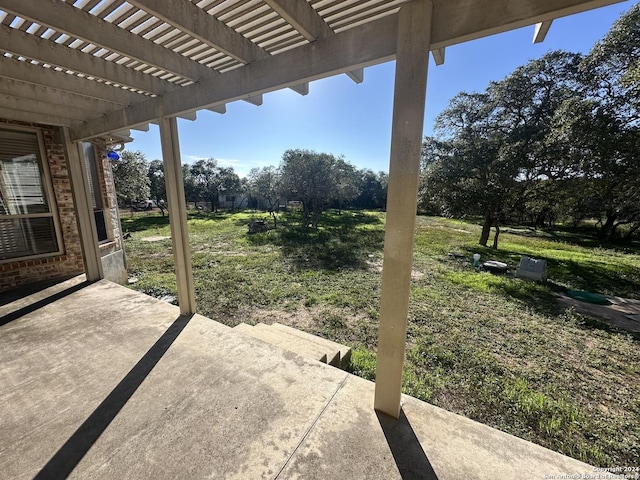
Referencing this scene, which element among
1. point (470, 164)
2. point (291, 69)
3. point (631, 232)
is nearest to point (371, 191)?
point (631, 232)

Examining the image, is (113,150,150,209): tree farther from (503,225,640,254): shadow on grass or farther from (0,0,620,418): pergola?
(503,225,640,254): shadow on grass

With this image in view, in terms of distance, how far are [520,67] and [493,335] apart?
9.79 m

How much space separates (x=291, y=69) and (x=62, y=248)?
194 inches

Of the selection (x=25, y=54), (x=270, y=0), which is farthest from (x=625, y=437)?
(x=25, y=54)

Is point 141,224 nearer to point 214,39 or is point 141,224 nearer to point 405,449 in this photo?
point 214,39

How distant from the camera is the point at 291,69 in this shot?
177 centimetres

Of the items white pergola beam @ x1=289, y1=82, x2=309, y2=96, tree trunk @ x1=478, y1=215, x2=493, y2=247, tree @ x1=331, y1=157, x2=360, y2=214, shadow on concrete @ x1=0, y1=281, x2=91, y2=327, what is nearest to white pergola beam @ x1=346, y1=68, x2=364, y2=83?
white pergola beam @ x1=289, y1=82, x2=309, y2=96

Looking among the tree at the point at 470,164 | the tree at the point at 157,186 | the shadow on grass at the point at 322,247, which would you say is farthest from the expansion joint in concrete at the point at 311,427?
the tree at the point at 157,186

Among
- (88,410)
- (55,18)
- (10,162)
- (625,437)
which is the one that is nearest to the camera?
(55,18)

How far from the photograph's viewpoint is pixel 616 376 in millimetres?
3064

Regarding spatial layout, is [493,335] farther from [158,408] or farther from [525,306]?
[158,408]

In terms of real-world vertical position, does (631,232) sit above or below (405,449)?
below

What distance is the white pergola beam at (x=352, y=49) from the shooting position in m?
1.16

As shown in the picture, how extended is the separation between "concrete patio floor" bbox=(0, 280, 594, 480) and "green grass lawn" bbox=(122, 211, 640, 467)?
1145 mm
